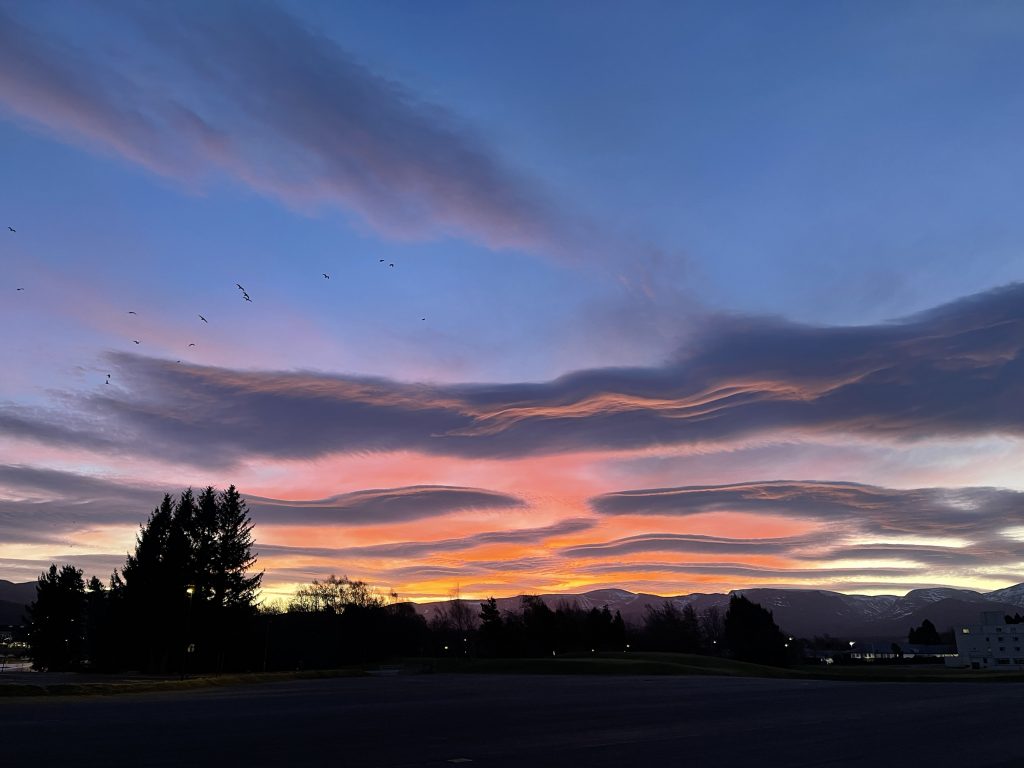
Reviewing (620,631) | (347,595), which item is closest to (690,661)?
(620,631)

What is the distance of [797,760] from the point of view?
11.4m

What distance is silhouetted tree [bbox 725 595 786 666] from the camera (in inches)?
5148

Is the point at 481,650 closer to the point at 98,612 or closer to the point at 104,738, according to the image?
the point at 98,612

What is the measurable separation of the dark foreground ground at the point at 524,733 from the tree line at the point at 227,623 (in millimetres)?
27229

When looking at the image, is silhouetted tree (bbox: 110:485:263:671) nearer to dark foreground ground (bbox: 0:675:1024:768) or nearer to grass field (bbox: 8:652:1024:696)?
grass field (bbox: 8:652:1024:696)

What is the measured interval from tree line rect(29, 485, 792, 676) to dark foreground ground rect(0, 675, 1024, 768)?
2723cm

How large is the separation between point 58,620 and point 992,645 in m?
173

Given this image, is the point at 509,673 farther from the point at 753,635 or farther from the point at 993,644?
the point at 993,644

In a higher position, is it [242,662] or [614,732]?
[614,732]

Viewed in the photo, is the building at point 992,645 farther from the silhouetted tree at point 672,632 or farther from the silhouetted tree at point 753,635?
the silhouetted tree at point 672,632

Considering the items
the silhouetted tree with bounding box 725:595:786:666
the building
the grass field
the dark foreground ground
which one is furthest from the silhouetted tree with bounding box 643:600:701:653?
the dark foreground ground

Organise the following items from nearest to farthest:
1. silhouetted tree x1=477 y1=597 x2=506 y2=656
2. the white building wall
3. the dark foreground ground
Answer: the dark foreground ground < silhouetted tree x1=477 y1=597 x2=506 y2=656 < the white building wall

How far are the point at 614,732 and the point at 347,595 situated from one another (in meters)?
135

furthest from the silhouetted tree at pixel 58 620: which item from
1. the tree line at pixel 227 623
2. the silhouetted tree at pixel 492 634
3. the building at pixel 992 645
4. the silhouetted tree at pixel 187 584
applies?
the building at pixel 992 645
